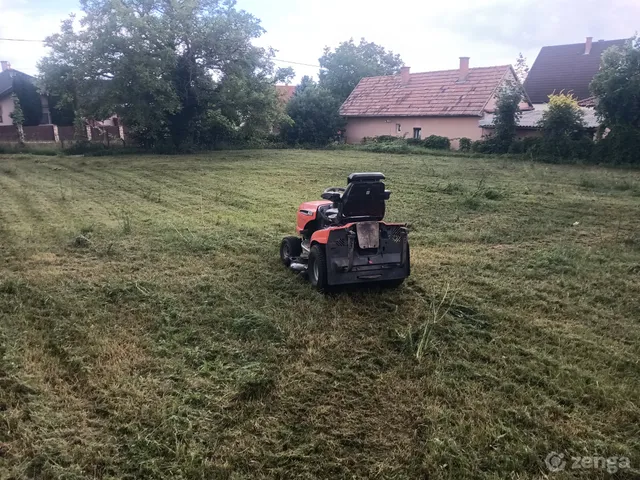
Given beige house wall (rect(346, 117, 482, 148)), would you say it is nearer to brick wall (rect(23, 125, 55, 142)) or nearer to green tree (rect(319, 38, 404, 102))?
green tree (rect(319, 38, 404, 102))

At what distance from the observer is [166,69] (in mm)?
18594

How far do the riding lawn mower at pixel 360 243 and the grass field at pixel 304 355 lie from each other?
9.6 inches

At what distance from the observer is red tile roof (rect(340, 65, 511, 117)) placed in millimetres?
23219

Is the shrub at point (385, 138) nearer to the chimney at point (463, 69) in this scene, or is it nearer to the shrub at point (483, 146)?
the chimney at point (463, 69)

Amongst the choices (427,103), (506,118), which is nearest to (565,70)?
(427,103)

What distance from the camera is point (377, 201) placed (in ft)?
15.7

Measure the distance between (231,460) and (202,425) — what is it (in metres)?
0.35

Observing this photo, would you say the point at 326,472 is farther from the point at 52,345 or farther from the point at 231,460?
the point at 52,345

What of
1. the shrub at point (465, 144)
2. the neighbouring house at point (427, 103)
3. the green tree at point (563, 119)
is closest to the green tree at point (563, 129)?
the green tree at point (563, 119)

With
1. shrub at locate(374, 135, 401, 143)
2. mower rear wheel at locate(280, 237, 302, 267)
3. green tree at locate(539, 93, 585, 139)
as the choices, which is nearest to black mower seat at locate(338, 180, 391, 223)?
mower rear wheel at locate(280, 237, 302, 267)

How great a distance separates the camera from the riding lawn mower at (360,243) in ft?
15.3

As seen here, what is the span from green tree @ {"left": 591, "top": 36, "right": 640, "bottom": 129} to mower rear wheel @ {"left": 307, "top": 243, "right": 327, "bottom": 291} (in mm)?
15460

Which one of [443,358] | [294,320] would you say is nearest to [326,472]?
[443,358]

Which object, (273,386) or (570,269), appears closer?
(273,386)
